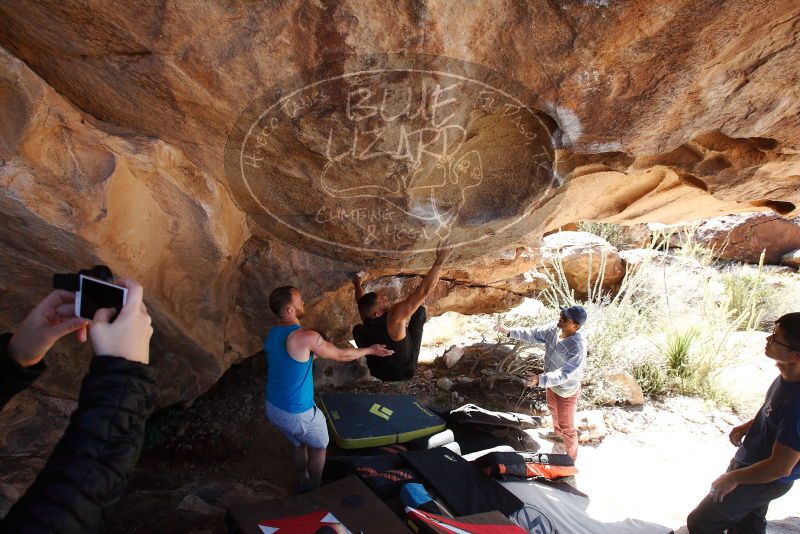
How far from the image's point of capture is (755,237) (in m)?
10.6

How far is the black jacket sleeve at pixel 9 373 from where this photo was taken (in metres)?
1.21

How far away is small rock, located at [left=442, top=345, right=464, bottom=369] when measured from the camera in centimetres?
599

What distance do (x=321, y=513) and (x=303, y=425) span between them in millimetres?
700

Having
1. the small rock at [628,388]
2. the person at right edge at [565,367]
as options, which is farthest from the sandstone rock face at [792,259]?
the person at right edge at [565,367]

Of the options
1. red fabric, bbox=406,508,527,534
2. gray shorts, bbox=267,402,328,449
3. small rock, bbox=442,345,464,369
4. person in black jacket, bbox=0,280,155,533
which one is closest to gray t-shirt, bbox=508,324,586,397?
red fabric, bbox=406,508,527,534

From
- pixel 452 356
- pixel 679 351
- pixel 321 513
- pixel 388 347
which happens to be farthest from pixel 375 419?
pixel 679 351

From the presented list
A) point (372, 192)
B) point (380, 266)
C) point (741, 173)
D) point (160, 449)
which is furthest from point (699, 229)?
point (160, 449)

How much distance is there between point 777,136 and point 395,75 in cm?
222

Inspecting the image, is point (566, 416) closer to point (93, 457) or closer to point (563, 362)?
point (563, 362)

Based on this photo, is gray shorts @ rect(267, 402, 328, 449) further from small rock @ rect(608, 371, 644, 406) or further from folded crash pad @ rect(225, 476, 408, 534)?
small rock @ rect(608, 371, 644, 406)

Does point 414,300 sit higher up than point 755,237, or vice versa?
point 755,237

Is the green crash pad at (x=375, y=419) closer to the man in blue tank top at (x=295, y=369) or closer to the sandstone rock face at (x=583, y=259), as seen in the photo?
the man in blue tank top at (x=295, y=369)

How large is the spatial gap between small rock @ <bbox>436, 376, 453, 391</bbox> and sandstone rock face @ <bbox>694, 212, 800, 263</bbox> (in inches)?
325

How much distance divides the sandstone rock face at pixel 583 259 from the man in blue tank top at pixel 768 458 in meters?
6.26
